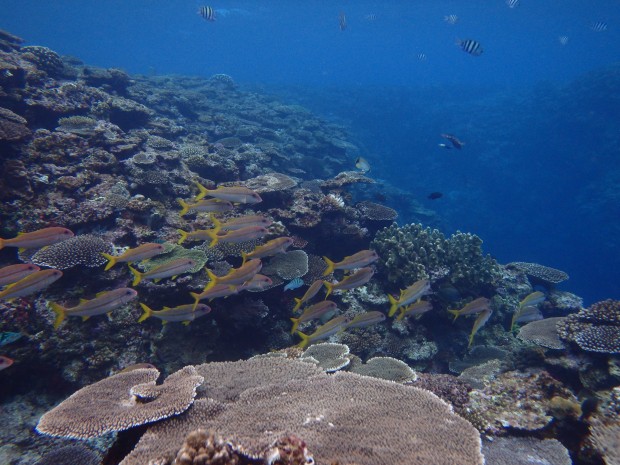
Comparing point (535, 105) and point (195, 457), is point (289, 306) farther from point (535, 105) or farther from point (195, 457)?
point (535, 105)

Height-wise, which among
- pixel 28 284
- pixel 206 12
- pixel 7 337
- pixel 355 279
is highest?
pixel 206 12

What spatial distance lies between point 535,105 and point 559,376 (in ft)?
133

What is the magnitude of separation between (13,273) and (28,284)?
0.97 ft

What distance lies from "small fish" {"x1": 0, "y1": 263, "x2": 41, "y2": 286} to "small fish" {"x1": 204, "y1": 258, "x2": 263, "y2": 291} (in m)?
2.45

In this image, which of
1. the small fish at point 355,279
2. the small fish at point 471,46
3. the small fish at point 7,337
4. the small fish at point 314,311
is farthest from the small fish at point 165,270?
the small fish at point 471,46

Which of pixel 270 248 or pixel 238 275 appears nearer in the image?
pixel 238 275

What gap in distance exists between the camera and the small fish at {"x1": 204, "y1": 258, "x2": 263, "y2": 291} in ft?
17.5

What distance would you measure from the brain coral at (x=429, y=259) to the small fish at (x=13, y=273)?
7.09 m

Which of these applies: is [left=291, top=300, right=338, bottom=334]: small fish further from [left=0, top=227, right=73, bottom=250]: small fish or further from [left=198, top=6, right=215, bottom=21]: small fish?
[left=198, top=6, right=215, bottom=21]: small fish

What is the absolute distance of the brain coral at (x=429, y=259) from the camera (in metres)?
8.27

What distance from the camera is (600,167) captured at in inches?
1155

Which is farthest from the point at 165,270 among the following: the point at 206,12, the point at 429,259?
the point at 206,12

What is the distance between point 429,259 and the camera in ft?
28.3

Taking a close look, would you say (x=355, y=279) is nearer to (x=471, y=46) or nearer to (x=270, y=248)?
(x=270, y=248)
